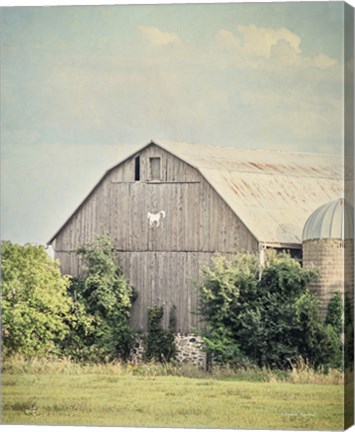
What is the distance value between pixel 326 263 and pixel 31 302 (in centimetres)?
376

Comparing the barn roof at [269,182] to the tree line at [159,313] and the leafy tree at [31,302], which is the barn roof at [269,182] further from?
the leafy tree at [31,302]

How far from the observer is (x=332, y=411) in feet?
58.3

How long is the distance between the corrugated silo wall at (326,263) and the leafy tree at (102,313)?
7.47 feet

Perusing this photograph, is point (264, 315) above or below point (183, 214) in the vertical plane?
below

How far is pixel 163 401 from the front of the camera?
1830 cm

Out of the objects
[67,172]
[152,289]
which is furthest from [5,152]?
[152,289]

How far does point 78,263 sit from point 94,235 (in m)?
0.49

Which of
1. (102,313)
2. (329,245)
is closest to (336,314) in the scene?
(329,245)

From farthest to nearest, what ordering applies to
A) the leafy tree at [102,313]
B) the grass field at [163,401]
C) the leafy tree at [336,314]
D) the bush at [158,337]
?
1. the leafy tree at [102,313]
2. the bush at [158,337]
3. the grass field at [163,401]
4. the leafy tree at [336,314]

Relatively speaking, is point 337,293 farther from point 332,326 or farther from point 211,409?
point 211,409

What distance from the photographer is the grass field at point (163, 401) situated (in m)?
17.9

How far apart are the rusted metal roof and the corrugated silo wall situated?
0.72ft

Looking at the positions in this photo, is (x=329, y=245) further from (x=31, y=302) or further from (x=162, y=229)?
(x=31, y=302)

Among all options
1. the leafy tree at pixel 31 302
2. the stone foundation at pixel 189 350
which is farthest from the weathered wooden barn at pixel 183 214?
the leafy tree at pixel 31 302
